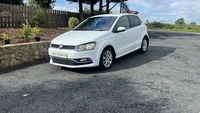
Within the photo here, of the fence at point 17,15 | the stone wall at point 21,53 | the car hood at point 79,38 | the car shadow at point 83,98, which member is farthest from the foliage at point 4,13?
the car shadow at point 83,98

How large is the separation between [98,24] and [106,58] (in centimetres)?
138

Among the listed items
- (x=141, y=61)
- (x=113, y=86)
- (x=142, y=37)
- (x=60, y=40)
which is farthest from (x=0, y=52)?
(x=142, y=37)

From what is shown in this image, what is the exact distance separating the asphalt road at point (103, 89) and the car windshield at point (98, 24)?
1357mm

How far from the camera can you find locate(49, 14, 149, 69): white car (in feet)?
16.3

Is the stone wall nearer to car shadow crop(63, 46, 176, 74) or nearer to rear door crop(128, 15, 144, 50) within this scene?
car shadow crop(63, 46, 176, 74)

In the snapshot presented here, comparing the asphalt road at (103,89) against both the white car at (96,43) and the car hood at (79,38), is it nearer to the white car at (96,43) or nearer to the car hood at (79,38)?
the white car at (96,43)

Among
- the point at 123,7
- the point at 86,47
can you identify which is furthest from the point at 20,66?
the point at 123,7

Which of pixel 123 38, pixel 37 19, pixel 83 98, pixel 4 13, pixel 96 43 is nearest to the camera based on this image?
pixel 83 98

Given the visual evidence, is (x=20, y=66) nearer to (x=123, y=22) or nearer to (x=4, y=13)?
(x=123, y=22)

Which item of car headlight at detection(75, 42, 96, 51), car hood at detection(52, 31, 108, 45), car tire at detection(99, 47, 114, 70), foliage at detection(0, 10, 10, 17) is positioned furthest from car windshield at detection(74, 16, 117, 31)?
foliage at detection(0, 10, 10, 17)

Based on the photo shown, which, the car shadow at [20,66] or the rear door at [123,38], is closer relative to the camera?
the car shadow at [20,66]

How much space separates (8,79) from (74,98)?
2254 millimetres

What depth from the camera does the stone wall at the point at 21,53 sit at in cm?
568

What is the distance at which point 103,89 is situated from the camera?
4.13m
